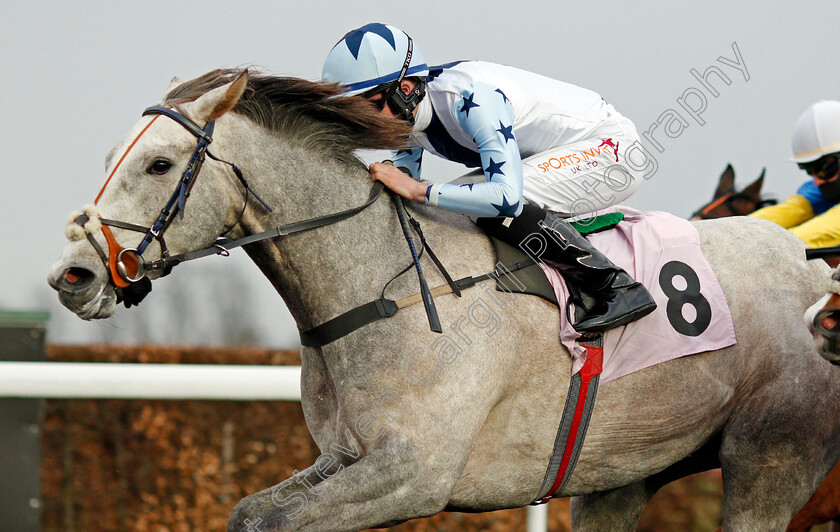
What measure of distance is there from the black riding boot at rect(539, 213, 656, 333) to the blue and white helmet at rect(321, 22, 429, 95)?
0.68 m

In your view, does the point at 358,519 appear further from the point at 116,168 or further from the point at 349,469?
the point at 116,168

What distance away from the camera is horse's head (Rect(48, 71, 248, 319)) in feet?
7.53

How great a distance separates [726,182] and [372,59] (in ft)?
12.4

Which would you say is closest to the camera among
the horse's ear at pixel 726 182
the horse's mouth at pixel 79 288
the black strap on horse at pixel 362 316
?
the horse's mouth at pixel 79 288

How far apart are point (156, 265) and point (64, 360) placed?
4.18m

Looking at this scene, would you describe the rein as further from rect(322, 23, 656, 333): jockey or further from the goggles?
the goggles

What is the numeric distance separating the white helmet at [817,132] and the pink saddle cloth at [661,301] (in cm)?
169

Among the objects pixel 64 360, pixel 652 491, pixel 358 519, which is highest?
pixel 358 519

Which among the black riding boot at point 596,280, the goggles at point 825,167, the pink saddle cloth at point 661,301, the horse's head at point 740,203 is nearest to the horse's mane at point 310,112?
the black riding boot at point 596,280

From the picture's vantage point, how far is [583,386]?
2771mm

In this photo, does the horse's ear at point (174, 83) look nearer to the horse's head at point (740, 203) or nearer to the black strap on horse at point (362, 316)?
the black strap on horse at point (362, 316)

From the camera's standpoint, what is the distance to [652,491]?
11.4 feet

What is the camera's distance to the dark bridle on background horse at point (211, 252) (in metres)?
2.33

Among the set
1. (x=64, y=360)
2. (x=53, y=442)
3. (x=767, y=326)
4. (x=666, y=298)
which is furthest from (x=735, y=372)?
(x=64, y=360)
